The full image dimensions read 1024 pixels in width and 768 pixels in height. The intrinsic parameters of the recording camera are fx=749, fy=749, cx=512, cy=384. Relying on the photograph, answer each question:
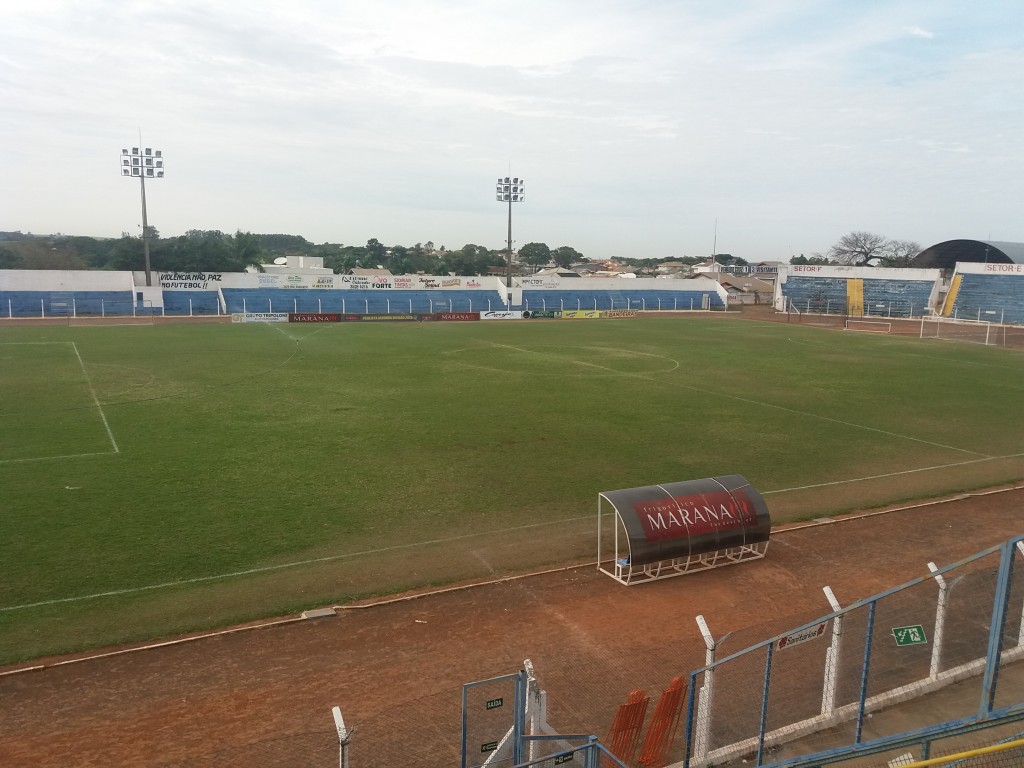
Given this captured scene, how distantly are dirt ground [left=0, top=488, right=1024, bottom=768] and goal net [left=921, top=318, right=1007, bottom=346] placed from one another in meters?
47.7

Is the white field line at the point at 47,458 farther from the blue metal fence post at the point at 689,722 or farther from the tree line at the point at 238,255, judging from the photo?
the tree line at the point at 238,255

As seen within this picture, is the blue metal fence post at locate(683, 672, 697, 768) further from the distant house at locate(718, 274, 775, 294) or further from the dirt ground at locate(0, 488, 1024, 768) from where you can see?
the distant house at locate(718, 274, 775, 294)

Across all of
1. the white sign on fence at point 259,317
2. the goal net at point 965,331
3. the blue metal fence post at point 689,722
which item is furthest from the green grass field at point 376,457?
the white sign on fence at point 259,317

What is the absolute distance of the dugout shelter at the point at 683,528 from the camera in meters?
12.4

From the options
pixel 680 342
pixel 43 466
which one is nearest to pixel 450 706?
pixel 43 466

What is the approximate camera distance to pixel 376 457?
19.8 metres

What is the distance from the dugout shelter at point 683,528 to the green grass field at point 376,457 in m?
1.40

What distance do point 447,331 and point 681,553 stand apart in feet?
149

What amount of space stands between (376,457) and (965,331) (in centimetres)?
5793

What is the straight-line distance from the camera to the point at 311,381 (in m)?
31.7

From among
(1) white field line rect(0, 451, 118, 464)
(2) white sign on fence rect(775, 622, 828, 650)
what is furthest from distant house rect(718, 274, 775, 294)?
(2) white sign on fence rect(775, 622, 828, 650)

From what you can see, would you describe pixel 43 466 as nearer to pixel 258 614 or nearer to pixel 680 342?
pixel 258 614

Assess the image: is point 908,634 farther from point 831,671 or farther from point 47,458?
point 47,458

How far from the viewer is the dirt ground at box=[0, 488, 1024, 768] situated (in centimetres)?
798
